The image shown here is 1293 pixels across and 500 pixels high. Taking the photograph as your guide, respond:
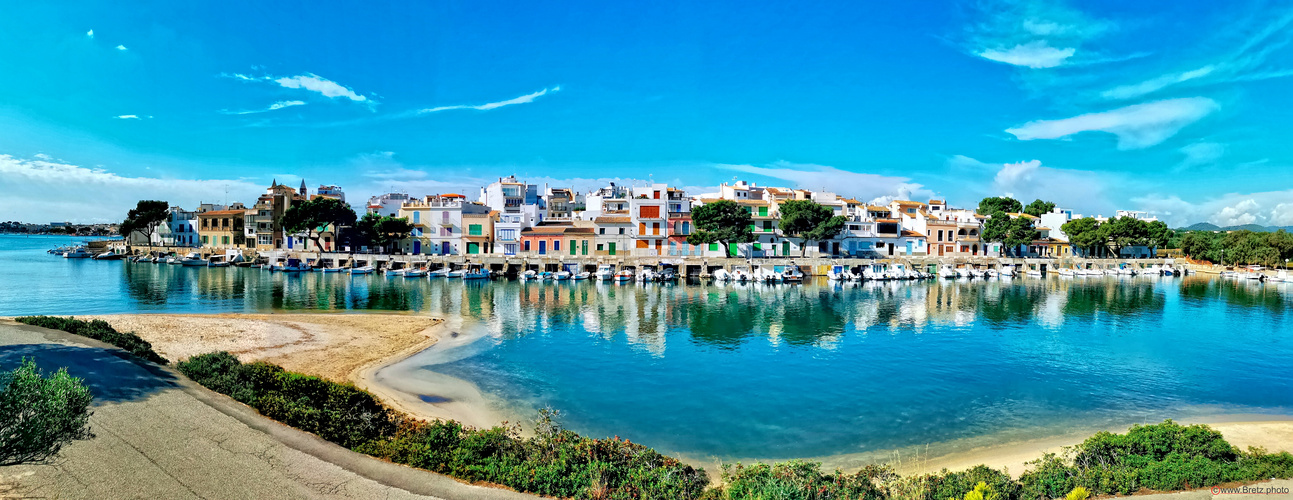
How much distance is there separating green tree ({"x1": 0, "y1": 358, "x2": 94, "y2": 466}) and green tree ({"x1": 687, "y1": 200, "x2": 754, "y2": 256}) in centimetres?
6046

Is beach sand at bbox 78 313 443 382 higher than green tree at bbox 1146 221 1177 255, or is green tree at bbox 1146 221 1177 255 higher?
green tree at bbox 1146 221 1177 255

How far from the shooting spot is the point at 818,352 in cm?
2642

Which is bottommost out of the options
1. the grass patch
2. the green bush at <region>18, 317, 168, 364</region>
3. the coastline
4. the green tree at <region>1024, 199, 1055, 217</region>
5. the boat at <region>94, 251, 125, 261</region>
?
the coastline

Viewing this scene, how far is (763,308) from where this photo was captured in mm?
41031

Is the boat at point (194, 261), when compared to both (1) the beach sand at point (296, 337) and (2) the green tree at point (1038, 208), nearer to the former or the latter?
(1) the beach sand at point (296, 337)

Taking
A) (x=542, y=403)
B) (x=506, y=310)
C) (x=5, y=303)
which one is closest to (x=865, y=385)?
(x=542, y=403)

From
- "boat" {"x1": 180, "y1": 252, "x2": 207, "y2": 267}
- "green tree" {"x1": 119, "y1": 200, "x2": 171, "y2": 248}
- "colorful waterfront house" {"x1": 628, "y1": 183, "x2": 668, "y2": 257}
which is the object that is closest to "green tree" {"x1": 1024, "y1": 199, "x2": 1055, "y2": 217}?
"colorful waterfront house" {"x1": 628, "y1": 183, "x2": 668, "y2": 257}

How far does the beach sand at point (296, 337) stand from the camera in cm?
2205

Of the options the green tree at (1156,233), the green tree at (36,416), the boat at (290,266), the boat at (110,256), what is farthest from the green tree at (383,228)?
the green tree at (1156,233)

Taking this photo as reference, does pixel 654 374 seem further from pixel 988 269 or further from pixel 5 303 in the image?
pixel 988 269

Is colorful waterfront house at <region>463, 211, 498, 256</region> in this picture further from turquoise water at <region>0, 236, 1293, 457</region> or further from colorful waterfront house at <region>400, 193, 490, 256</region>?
turquoise water at <region>0, 236, 1293, 457</region>

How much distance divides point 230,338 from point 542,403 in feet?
51.5

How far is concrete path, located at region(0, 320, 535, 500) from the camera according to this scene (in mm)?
8297

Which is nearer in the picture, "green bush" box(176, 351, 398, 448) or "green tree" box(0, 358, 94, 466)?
"green tree" box(0, 358, 94, 466)
